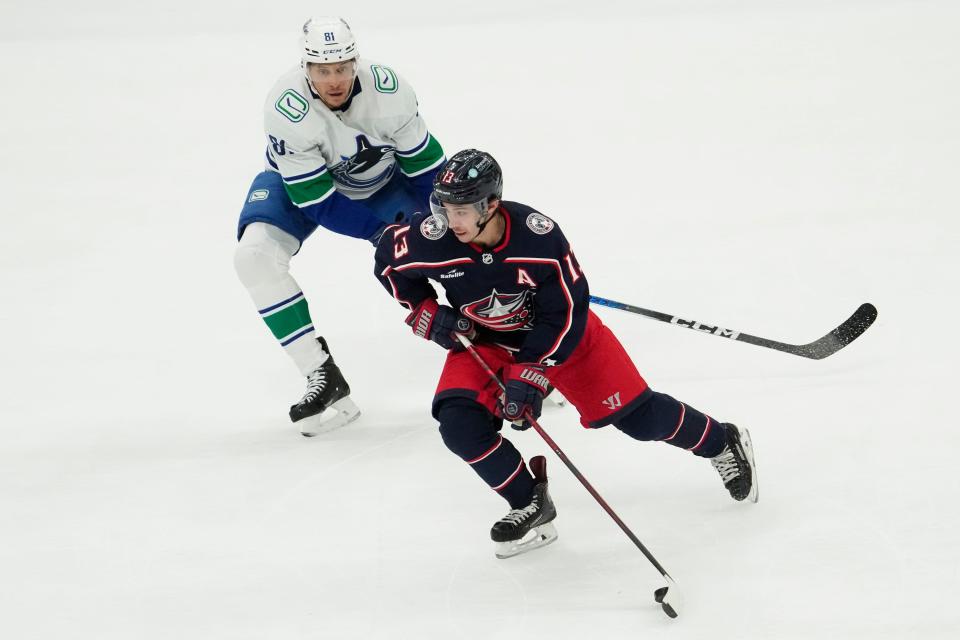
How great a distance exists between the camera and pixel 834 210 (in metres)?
4.58

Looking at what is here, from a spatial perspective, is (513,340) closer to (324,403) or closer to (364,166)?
(324,403)

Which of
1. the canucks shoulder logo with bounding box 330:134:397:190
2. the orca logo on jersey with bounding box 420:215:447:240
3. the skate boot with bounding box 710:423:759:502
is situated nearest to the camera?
the orca logo on jersey with bounding box 420:215:447:240

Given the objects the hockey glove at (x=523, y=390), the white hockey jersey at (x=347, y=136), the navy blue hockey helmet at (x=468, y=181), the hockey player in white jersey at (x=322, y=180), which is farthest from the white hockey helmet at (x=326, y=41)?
the hockey glove at (x=523, y=390)

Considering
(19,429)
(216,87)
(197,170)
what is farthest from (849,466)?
(216,87)

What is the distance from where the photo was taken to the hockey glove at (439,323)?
274 centimetres

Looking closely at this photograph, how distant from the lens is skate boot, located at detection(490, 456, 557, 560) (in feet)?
8.50

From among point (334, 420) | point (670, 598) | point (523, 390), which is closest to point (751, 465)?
point (670, 598)

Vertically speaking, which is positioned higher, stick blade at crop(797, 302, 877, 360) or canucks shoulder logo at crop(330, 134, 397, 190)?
canucks shoulder logo at crop(330, 134, 397, 190)

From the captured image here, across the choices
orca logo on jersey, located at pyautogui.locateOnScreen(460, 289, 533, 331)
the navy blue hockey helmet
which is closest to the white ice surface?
orca logo on jersey, located at pyautogui.locateOnScreen(460, 289, 533, 331)

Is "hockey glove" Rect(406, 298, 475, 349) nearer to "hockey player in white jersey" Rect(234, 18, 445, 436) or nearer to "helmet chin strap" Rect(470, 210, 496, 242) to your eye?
"helmet chin strap" Rect(470, 210, 496, 242)

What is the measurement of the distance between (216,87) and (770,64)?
11.4 feet

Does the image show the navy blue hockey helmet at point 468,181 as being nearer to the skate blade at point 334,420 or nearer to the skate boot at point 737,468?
the skate boot at point 737,468

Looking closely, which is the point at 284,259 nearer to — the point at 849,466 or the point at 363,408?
the point at 363,408

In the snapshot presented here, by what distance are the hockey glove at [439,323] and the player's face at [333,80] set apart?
2.77 feet
